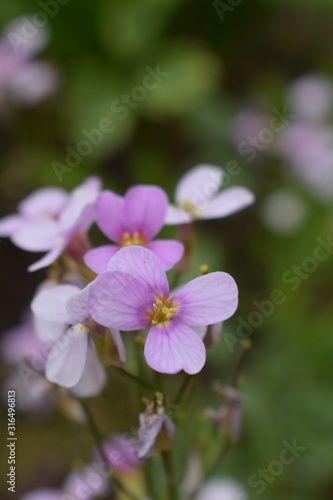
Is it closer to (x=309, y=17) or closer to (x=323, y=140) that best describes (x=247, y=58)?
(x=309, y=17)

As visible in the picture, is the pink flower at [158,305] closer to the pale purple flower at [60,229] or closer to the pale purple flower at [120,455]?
the pale purple flower at [60,229]

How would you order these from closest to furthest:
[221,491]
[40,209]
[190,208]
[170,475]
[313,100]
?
1. [170,475]
2. [190,208]
3. [40,209]
4. [221,491]
5. [313,100]

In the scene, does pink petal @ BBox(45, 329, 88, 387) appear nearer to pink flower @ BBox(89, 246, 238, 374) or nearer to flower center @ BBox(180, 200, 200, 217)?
pink flower @ BBox(89, 246, 238, 374)

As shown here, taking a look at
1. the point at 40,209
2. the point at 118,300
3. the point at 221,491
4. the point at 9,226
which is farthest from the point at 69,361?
the point at 221,491

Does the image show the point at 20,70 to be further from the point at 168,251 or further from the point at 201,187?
the point at 168,251

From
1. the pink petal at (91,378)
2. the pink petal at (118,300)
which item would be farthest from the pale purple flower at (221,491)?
the pink petal at (118,300)

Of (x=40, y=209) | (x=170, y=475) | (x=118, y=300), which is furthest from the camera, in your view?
(x=40, y=209)

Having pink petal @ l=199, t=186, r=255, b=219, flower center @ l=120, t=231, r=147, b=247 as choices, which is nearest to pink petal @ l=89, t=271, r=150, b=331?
flower center @ l=120, t=231, r=147, b=247
